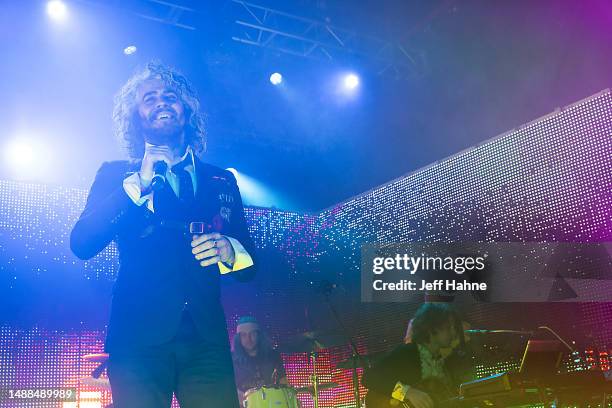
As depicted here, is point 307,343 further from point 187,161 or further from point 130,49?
point 130,49

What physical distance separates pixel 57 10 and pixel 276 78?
6.58ft

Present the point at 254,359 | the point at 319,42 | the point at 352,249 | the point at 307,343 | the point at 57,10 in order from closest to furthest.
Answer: the point at 254,359, the point at 307,343, the point at 57,10, the point at 319,42, the point at 352,249

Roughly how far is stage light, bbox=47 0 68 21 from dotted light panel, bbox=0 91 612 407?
1410mm

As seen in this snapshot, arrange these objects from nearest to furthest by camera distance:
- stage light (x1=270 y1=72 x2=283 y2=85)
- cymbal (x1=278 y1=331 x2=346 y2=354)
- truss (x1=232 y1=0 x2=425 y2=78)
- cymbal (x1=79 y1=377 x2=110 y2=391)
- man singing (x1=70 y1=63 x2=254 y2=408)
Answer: man singing (x1=70 y1=63 x2=254 y2=408) → cymbal (x1=79 y1=377 x2=110 y2=391) → cymbal (x1=278 y1=331 x2=346 y2=354) → truss (x1=232 y1=0 x2=425 y2=78) → stage light (x1=270 y1=72 x2=283 y2=85)

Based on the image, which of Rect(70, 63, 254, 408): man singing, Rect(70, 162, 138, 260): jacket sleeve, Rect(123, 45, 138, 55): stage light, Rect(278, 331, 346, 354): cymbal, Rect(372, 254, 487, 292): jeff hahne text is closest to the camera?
Rect(70, 63, 254, 408): man singing

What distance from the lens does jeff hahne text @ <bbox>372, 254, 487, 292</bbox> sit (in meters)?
4.91

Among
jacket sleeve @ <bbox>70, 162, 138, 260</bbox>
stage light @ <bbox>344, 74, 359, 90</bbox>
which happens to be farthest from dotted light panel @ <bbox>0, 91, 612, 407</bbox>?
jacket sleeve @ <bbox>70, 162, 138, 260</bbox>

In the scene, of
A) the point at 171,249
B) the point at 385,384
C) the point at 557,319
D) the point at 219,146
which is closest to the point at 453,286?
the point at 557,319

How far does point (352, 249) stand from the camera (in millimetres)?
5918

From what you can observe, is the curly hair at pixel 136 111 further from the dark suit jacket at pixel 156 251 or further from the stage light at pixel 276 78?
the stage light at pixel 276 78

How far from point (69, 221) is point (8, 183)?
510 millimetres

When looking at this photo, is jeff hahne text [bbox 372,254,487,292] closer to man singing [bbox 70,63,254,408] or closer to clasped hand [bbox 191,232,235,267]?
man singing [bbox 70,63,254,408]

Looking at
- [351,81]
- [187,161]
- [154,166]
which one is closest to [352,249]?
[351,81]

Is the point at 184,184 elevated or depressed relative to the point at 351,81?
A: depressed
